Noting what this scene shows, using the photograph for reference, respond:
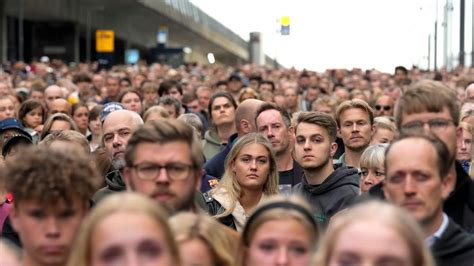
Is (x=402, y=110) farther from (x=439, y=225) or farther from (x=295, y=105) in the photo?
(x=295, y=105)

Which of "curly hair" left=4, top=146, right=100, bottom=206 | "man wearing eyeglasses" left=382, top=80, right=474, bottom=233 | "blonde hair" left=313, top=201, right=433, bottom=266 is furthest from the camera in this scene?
"man wearing eyeglasses" left=382, top=80, right=474, bottom=233

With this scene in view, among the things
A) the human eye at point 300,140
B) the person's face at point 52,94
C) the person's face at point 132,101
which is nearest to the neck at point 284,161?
the human eye at point 300,140

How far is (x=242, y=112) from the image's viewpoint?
15.6 meters

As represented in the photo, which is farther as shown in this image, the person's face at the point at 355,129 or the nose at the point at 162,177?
the person's face at the point at 355,129

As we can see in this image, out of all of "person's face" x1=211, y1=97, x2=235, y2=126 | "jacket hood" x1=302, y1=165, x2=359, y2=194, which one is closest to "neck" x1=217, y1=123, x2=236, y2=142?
"person's face" x1=211, y1=97, x2=235, y2=126

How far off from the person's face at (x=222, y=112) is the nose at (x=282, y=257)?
1106cm

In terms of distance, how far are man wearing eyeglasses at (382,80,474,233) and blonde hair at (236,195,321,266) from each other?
56.7 inches

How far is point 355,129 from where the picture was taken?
46.4 ft

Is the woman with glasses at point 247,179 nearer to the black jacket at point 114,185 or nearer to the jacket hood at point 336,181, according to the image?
the jacket hood at point 336,181

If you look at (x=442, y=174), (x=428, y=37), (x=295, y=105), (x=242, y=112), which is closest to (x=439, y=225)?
(x=442, y=174)

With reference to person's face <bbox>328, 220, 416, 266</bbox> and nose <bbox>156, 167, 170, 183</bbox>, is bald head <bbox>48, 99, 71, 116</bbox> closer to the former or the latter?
nose <bbox>156, 167, 170, 183</bbox>

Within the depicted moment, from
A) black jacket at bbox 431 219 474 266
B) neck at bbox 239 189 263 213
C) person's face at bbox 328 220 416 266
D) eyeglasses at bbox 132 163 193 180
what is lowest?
neck at bbox 239 189 263 213

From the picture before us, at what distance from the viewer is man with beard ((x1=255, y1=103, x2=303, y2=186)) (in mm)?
13273

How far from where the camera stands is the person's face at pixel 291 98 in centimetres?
2293
